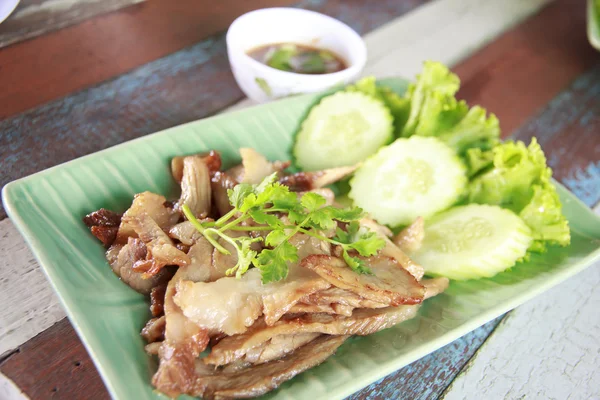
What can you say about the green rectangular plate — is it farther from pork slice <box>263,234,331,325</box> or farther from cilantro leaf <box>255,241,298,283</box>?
cilantro leaf <box>255,241,298,283</box>

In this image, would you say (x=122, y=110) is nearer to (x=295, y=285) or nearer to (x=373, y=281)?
(x=295, y=285)

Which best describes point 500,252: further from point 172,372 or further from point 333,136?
point 172,372

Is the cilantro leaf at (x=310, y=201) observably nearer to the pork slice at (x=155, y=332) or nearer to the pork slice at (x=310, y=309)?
the pork slice at (x=310, y=309)

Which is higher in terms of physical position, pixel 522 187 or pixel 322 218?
pixel 322 218

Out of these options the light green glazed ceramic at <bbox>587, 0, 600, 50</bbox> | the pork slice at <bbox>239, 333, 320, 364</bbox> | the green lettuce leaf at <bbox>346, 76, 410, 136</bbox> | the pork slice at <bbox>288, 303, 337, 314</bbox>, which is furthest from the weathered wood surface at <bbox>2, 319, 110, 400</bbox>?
the light green glazed ceramic at <bbox>587, 0, 600, 50</bbox>

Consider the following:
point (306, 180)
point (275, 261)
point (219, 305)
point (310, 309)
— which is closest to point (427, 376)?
point (310, 309)

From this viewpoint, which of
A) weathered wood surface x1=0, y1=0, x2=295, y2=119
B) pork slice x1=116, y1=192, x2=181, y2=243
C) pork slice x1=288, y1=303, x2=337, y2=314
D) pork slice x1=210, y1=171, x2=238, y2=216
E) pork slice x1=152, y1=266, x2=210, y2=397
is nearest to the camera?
pork slice x1=152, y1=266, x2=210, y2=397

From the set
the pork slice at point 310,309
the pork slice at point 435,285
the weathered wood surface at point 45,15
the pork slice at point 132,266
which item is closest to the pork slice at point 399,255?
the pork slice at point 435,285
